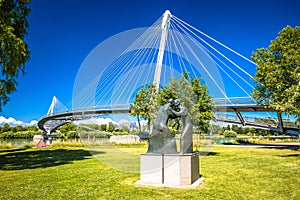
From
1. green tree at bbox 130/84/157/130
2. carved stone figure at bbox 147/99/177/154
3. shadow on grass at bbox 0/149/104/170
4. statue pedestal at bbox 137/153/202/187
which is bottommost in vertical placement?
shadow on grass at bbox 0/149/104/170

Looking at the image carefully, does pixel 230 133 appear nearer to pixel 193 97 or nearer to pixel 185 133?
pixel 193 97

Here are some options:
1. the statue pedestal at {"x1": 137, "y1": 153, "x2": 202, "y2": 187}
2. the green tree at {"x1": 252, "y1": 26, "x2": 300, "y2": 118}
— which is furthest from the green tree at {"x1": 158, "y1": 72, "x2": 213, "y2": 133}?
the green tree at {"x1": 252, "y1": 26, "x2": 300, "y2": 118}

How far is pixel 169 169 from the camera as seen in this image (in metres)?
6.92

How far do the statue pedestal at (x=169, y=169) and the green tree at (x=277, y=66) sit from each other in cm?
1486

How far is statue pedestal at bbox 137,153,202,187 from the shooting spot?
6816mm

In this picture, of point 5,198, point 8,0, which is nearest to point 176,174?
point 5,198

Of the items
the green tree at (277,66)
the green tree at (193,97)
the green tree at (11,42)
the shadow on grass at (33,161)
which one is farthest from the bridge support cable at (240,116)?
the green tree at (11,42)

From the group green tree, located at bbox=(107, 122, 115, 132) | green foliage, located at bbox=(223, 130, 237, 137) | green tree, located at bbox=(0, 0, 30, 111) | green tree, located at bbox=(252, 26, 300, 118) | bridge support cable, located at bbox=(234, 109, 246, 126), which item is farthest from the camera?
green foliage, located at bbox=(223, 130, 237, 137)

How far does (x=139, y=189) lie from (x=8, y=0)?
1174 centimetres

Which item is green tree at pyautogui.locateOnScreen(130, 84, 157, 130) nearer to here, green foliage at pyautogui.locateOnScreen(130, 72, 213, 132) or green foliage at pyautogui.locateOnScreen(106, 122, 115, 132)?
green foliage at pyautogui.locateOnScreen(130, 72, 213, 132)

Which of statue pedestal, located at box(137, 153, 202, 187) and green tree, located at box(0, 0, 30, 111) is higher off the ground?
green tree, located at box(0, 0, 30, 111)

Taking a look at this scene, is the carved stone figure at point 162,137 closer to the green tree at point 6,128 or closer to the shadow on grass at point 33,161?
the shadow on grass at point 33,161

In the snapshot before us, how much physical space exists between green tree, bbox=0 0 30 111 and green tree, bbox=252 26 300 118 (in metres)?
17.1

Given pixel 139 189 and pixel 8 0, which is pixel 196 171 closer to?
pixel 139 189
